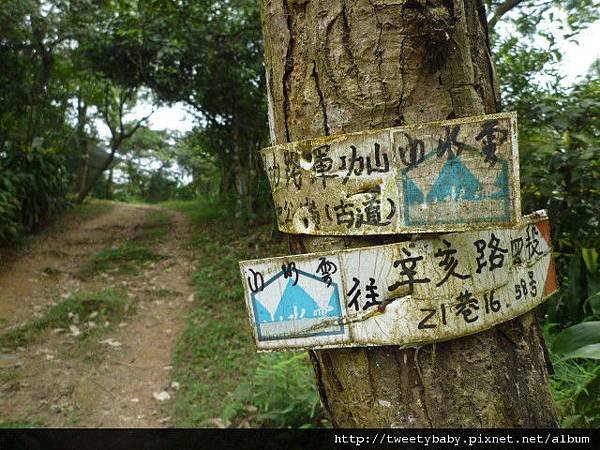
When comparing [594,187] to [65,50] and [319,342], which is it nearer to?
[319,342]

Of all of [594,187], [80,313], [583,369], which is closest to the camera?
[583,369]

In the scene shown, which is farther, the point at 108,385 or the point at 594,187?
the point at 108,385

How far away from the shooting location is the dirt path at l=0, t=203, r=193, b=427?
3.40m

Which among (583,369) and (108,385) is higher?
(583,369)

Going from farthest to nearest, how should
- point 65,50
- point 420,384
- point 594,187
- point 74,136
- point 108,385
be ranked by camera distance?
point 74,136, point 65,50, point 108,385, point 594,187, point 420,384

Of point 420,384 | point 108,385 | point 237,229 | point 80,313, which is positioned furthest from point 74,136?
point 420,384

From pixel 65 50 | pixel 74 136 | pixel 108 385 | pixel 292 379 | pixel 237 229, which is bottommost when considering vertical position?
pixel 108 385

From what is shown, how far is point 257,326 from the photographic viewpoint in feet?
3.28

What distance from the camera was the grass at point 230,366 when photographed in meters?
2.79

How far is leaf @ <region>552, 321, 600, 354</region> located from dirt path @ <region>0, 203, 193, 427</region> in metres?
2.75

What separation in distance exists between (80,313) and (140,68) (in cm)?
508

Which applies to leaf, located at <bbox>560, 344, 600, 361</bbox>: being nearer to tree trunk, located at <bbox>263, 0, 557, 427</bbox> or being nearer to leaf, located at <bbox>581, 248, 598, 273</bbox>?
tree trunk, located at <bbox>263, 0, 557, 427</bbox>

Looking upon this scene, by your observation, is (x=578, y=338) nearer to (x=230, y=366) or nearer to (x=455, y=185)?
(x=455, y=185)

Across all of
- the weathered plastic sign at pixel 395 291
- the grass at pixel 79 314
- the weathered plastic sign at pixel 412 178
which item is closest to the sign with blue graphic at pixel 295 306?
the weathered plastic sign at pixel 395 291
